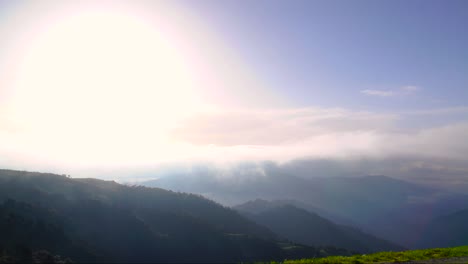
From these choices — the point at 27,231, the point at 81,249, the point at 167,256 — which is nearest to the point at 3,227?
the point at 27,231

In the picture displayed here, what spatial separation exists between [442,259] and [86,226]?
7743 inches

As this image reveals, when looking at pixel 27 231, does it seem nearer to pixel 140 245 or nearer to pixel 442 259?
pixel 140 245

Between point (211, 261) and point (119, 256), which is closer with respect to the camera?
point (119, 256)

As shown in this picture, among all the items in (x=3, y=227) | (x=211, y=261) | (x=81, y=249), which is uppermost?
(x=3, y=227)

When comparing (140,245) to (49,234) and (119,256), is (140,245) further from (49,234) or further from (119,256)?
(49,234)

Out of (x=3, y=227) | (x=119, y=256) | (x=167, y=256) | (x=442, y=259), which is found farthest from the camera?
(x=167, y=256)

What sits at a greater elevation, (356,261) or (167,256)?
(356,261)

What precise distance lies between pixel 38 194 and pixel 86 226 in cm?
3400

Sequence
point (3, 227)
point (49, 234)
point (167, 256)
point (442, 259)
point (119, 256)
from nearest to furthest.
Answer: point (442, 259) → point (3, 227) → point (49, 234) → point (119, 256) → point (167, 256)

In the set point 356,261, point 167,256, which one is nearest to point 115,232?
point 167,256

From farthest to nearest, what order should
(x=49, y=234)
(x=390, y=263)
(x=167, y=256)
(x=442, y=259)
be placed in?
1. (x=167, y=256)
2. (x=49, y=234)
3. (x=442, y=259)
4. (x=390, y=263)

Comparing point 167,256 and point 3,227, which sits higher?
point 3,227

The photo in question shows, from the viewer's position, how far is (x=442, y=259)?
22.4 m

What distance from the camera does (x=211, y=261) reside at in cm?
19675
